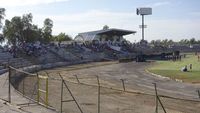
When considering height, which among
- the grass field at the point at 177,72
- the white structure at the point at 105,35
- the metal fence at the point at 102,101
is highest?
the white structure at the point at 105,35

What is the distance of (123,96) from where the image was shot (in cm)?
2708

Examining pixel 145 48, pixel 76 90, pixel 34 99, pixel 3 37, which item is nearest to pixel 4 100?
pixel 34 99

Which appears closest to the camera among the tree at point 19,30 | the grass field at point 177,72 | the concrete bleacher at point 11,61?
the grass field at point 177,72

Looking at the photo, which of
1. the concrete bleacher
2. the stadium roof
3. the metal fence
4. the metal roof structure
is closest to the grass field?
the metal fence

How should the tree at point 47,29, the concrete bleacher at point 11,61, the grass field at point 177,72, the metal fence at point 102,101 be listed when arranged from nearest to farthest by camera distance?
the metal fence at point 102,101
the grass field at point 177,72
the concrete bleacher at point 11,61
the tree at point 47,29

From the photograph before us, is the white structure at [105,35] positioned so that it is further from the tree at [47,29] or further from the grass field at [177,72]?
the grass field at [177,72]

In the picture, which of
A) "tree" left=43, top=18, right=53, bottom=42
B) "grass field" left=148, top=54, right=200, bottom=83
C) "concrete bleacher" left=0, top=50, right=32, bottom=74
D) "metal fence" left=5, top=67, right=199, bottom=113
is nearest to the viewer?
"metal fence" left=5, top=67, right=199, bottom=113

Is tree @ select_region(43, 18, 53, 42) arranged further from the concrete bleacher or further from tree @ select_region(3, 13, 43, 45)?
the concrete bleacher

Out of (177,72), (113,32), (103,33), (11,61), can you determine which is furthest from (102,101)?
(113,32)

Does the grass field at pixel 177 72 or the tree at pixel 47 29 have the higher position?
the tree at pixel 47 29

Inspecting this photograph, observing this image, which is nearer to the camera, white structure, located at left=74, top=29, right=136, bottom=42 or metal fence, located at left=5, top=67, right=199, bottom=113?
metal fence, located at left=5, top=67, right=199, bottom=113

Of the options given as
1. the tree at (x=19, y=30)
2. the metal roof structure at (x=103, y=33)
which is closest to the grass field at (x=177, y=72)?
the tree at (x=19, y=30)

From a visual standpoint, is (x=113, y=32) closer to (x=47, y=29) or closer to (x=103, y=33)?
(x=103, y=33)

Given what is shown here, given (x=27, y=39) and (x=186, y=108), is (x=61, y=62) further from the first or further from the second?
(x=186, y=108)
